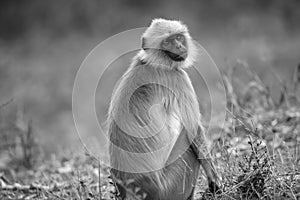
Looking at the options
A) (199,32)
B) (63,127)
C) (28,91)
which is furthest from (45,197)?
(199,32)

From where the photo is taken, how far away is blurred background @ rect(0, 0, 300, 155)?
12688mm

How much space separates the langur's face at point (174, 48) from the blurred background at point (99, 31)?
25.2ft

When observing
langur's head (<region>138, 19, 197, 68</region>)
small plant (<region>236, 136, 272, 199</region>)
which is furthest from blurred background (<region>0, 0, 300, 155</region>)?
small plant (<region>236, 136, 272, 199</region>)

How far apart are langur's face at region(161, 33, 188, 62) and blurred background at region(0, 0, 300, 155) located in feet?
25.2

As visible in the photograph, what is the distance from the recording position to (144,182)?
3609mm

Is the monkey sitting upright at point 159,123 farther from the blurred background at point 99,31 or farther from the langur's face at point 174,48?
the blurred background at point 99,31

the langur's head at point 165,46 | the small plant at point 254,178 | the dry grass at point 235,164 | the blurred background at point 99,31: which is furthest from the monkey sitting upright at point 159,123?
the blurred background at point 99,31

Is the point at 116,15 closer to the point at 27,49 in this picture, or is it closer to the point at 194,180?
the point at 27,49

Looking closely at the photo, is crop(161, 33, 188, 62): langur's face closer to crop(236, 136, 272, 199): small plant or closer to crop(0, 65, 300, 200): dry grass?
crop(0, 65, 300, 200): dry grass

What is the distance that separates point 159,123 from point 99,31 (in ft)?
39.9

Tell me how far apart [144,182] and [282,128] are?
7.94 ft

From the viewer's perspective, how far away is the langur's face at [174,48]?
4.07 meters

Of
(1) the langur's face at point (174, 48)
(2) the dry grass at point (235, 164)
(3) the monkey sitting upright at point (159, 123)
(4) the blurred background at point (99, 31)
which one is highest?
(1) the langur's face at point (174, 48)

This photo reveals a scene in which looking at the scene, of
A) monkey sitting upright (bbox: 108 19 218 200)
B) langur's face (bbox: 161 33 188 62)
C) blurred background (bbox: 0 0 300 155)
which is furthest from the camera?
blurred background (bbox: 0 0 300 155)
